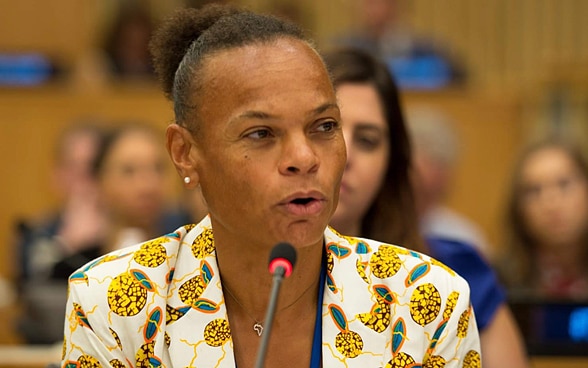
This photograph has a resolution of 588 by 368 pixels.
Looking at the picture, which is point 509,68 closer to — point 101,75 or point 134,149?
point 101,75

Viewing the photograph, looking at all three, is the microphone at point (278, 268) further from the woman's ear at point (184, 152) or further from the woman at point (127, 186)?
the woman at point (127, 186)

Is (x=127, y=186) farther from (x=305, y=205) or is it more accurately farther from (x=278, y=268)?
(x=278, y=268)

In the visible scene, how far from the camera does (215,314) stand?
2.11 meters

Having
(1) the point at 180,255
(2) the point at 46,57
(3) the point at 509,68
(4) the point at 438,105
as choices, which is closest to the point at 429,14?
(3) the point at 509,68

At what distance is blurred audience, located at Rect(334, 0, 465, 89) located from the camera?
21.8 ft

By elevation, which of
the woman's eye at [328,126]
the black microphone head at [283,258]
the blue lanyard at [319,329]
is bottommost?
the blue lanyard at [319,329]

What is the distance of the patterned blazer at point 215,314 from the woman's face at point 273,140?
0.71 feet

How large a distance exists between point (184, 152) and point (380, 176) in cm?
92

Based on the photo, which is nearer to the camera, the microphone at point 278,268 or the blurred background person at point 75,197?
the microphone at point 278,268

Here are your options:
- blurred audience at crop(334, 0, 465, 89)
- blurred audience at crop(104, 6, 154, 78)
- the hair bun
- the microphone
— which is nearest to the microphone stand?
the microphone

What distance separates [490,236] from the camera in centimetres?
620

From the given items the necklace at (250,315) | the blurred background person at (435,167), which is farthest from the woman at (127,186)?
the necklace at (250,315)

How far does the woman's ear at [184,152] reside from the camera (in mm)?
2064

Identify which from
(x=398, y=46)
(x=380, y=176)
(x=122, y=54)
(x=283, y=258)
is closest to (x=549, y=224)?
(x=380, y=176)
